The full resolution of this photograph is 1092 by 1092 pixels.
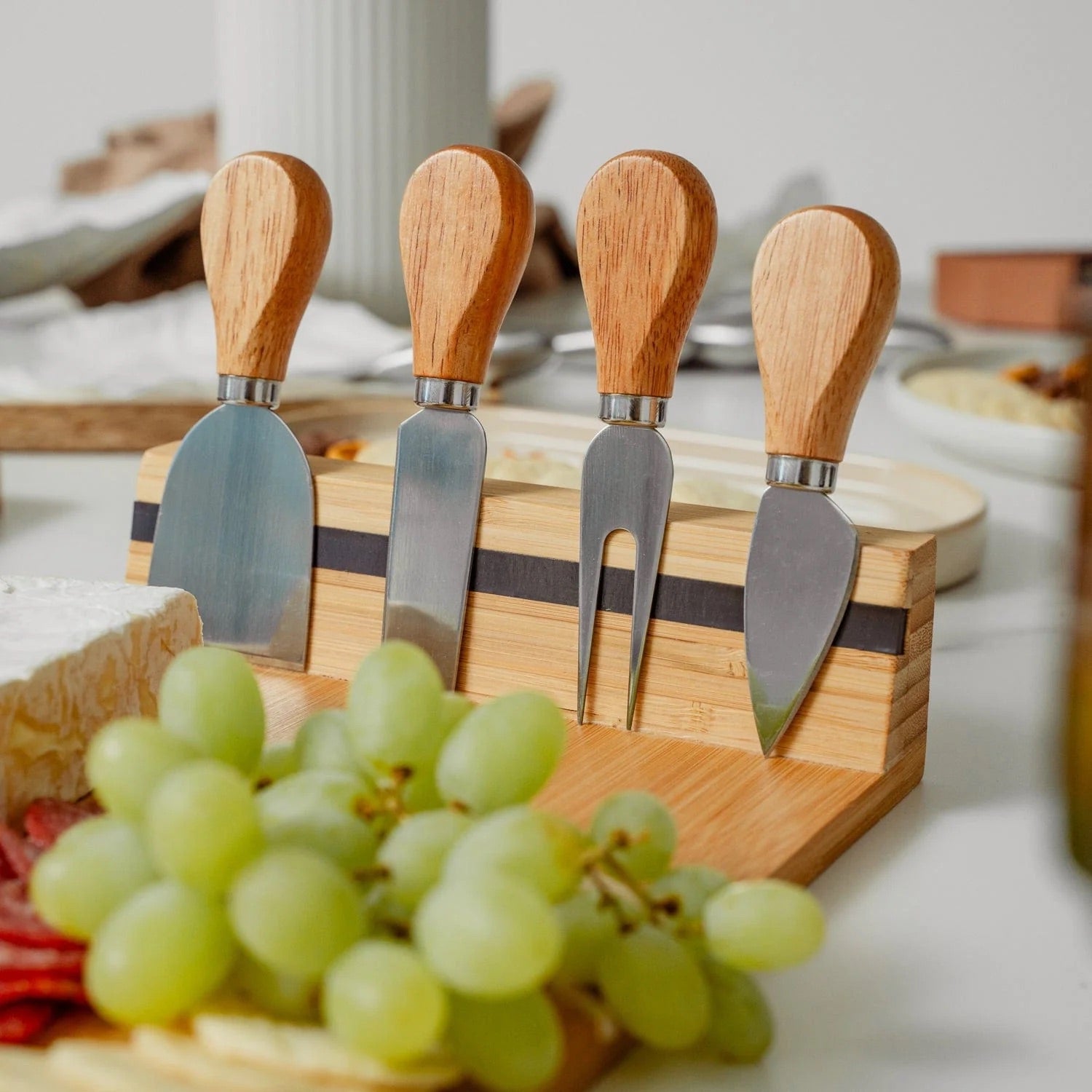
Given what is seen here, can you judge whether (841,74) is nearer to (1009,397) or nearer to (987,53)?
(987,53)

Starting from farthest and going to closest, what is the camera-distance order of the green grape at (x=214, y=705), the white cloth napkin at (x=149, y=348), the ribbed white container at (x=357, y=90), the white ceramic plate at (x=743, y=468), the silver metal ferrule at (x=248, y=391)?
the ribbed white container at (x=357, y=90) → the white cloth napkin at (x=149, y=348) → the white ceramic plate at (x=743, y=468) → the silver metal ferrule at (x=248, y=391) → the green grape at (x=214, y=705)

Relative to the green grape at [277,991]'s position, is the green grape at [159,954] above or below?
above

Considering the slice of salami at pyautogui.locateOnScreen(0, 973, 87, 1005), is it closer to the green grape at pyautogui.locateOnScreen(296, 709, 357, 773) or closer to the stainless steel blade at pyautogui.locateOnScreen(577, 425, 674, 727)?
the green grape at pyautogui.locateOnScreen(296, 709, 357, 773)

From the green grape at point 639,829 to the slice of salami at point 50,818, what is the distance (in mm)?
178

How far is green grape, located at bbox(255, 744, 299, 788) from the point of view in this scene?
1.51 feet

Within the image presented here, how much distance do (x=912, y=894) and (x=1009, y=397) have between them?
747 mm

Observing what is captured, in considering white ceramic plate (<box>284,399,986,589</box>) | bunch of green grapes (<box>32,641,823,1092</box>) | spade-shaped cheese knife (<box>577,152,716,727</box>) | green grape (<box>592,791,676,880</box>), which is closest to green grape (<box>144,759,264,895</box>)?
bunch of green grapes (<box>32,641,823,1092</box>)

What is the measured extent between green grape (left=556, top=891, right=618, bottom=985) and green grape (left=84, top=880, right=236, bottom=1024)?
0.09 meters

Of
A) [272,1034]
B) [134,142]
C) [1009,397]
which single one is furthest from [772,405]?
[134,142]

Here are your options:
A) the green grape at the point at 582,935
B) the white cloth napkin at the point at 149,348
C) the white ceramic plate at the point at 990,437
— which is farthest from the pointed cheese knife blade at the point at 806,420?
the white cloth napkin at the point at 149,348

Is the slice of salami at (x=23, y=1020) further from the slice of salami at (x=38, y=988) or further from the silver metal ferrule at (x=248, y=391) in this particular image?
the silver metal ferrule at (x=248, y=391)

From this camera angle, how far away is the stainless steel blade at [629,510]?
0.58 metres

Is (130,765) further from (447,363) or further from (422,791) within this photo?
(447,363)

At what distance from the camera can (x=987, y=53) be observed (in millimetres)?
2293
